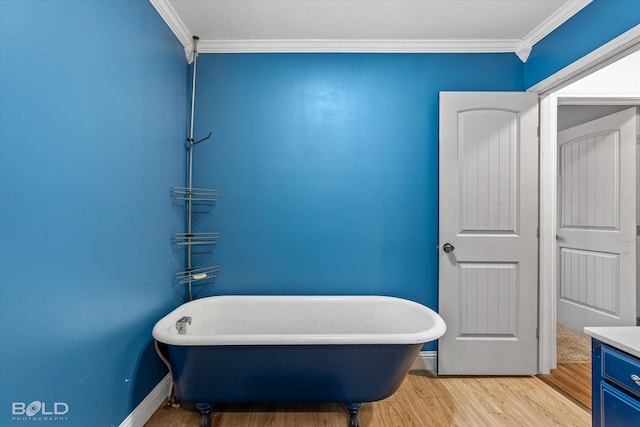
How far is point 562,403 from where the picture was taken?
6.07 feet

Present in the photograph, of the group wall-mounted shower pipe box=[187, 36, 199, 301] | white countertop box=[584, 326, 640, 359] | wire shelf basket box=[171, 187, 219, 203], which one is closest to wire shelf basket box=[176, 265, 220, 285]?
wall-mounted shower pipe box=[187, 36, 199, 301]

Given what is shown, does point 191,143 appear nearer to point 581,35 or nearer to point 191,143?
point 191,143

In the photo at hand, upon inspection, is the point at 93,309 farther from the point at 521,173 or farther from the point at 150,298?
the point at 521,173

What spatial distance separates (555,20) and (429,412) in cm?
264

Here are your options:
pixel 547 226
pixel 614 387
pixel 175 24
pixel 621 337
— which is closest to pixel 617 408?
pixel 614 387

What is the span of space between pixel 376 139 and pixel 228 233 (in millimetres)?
1367

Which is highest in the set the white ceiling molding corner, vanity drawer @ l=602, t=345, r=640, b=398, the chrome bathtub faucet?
the white ceiling molding corner

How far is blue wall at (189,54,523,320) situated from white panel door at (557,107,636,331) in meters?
1.27

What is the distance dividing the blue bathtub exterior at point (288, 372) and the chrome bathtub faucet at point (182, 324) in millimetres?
268

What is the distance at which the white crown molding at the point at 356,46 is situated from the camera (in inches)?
89.2

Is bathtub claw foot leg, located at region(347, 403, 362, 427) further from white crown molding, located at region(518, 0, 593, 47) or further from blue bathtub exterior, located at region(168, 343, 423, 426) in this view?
white crown molding, located at region(518, 0, 593, 47)

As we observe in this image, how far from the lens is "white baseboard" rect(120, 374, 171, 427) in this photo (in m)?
1.56

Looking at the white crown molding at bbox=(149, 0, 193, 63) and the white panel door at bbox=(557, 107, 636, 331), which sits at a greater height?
the white crown molding at bbox=(149, 0, 193, 63)

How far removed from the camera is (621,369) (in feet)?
3.84
